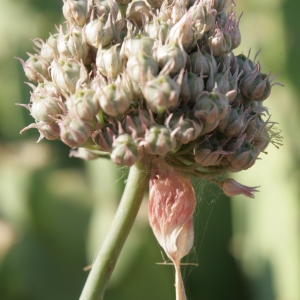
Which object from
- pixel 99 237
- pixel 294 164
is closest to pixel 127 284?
pixel 99 237

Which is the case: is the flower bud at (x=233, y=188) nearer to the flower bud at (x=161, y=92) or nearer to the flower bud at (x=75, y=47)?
the flower bud at (x=161, y=92)

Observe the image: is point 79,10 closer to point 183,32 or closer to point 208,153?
point 183,32

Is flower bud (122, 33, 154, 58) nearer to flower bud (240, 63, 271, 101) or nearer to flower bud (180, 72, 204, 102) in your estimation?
flower bud (180, 72, 204, 102)

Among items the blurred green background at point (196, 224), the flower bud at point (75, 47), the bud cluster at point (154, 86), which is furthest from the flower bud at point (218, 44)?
the blurred green background at point (196, 224)

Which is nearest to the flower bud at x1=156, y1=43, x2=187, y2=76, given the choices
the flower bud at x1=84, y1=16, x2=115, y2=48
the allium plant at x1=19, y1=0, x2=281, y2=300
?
the allium plant at x1=19, y1=0, x2=281, y2=300

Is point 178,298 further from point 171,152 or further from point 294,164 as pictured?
point 294,164

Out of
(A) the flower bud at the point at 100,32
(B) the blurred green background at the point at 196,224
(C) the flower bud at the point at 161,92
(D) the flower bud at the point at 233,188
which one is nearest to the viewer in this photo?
(C) the flower bud at the point at 161,92
